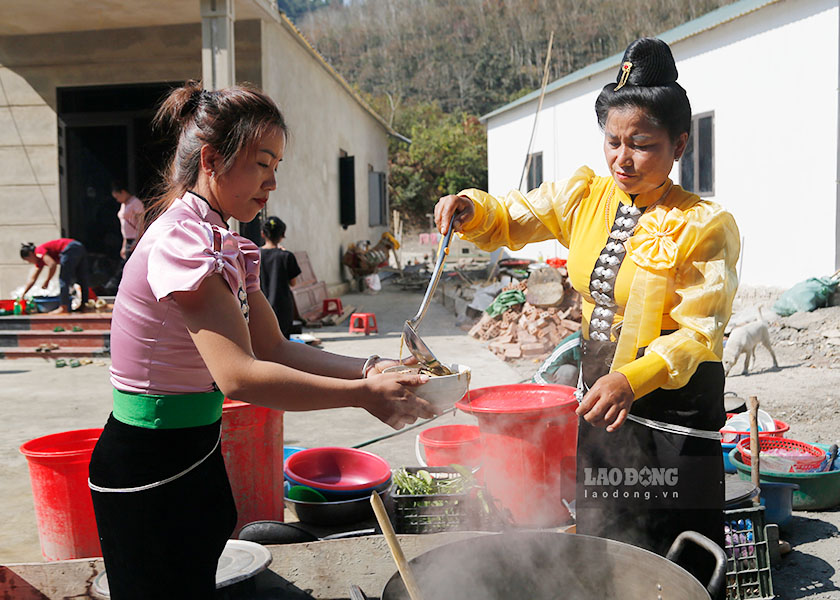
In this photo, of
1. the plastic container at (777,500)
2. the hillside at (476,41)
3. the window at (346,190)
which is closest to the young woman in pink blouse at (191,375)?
the plastic container at (777,500)

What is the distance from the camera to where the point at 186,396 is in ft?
5.57

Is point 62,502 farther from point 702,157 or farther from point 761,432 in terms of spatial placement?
point 702,157

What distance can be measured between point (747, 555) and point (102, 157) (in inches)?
444

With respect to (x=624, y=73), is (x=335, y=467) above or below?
below

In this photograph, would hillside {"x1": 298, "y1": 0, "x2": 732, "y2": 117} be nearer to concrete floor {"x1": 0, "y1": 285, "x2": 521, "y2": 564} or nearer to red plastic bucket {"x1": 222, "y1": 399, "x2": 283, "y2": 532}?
concrete floor {"x1": 0, "y1": 285, "x2": 521, "y2": 564}

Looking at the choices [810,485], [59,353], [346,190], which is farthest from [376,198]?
[810,485]

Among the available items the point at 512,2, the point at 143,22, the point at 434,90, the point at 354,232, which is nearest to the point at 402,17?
the point at 512,2

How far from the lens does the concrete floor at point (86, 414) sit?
430cm

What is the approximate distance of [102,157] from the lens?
1165 cm

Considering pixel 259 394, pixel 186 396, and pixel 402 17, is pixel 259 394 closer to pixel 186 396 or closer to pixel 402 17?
pixel 186 396

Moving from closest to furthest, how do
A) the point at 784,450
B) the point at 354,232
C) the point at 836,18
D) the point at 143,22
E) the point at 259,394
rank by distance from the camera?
the point at 259,394, the point at 784,450, the point at 836,18, the point at 143,22, the point at 354,232

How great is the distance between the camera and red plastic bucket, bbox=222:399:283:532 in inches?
134

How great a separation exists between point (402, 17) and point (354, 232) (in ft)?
214

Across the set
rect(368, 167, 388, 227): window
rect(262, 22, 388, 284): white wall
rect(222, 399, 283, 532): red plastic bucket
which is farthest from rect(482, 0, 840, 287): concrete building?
rect(368, 167, 388, 227): window
